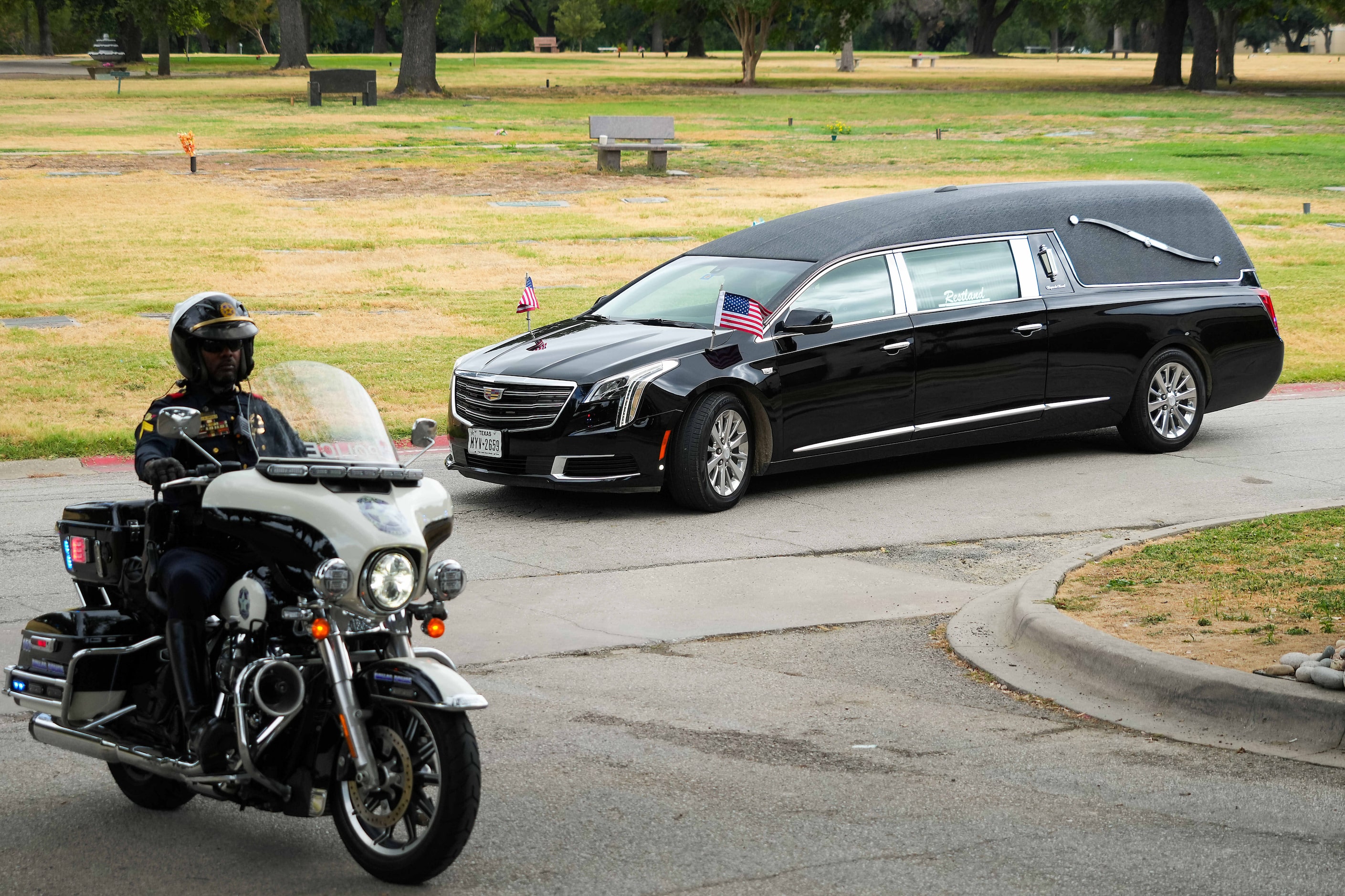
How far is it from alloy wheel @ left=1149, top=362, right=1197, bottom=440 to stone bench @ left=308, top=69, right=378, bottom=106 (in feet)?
153

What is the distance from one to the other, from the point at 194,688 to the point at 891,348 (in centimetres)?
707

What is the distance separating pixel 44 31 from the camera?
10725 centimetres

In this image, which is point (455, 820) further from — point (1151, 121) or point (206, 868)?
point (1151, 121)

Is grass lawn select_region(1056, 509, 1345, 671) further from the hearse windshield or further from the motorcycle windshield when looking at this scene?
the motorcycle windshield

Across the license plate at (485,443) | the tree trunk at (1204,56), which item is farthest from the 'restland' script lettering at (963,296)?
A: the tree trunk at (1204,56)

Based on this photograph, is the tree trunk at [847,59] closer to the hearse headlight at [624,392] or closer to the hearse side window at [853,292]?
the hearse side window at [853,292]

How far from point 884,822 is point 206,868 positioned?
6.82ft

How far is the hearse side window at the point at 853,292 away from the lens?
1108 cm

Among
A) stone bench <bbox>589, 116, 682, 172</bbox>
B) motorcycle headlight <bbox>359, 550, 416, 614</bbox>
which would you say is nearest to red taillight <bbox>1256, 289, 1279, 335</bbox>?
motorcycle headlight <bbox>359, 550, 416, 614</bbox>

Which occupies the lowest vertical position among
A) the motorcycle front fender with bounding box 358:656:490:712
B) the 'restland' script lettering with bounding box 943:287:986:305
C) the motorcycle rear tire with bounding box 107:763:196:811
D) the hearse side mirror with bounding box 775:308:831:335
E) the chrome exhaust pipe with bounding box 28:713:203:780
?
the motorcycle rear tire with bounding box 107:763:196:811

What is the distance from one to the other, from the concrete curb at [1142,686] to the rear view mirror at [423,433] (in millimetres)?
2976

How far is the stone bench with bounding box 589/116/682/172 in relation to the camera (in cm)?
3694

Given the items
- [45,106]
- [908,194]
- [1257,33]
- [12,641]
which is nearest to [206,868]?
[12,641]

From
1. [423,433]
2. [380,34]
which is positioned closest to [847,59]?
[380,34]
